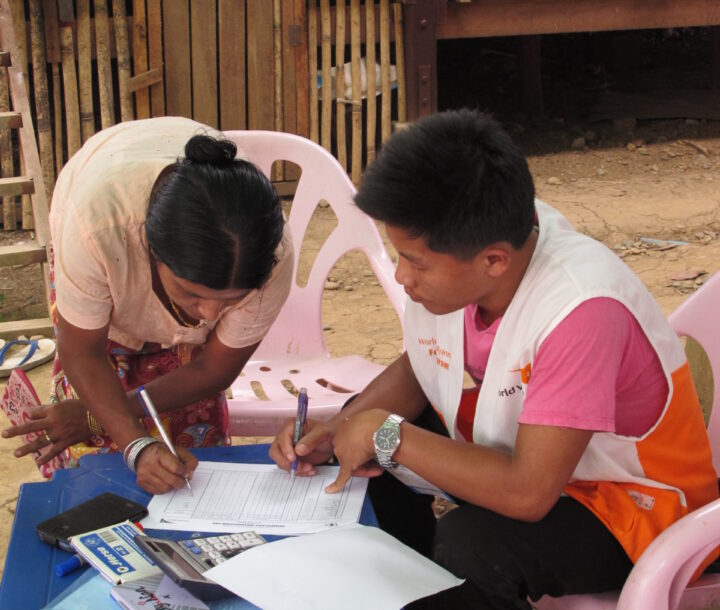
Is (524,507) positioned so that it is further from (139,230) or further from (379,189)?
(139,230)

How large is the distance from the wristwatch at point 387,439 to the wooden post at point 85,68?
4324 millimetres

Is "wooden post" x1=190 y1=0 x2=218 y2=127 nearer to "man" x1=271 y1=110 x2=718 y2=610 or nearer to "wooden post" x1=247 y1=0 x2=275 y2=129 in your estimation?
"wooden post" x1=247 y1=0 x2=275 y2=129

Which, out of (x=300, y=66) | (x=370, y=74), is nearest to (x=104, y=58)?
(x=300, y=66)

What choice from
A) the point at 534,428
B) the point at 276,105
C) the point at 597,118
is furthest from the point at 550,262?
the point at 597,118

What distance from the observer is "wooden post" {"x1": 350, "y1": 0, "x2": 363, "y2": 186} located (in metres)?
5.92

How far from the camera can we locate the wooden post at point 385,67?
596 centimetres

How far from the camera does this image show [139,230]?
214cm

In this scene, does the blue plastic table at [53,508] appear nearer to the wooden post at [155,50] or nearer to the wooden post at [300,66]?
the wooden post at [155,50]

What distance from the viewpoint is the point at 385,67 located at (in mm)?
6047

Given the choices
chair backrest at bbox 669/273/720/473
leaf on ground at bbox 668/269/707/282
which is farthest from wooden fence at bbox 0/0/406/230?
chair backrest at bbox 669/273/720/473

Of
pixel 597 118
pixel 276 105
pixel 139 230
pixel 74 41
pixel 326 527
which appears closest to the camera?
pixel 326 527

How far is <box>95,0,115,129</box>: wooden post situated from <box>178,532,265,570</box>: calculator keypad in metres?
4.35

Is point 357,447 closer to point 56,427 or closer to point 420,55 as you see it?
point 56,427

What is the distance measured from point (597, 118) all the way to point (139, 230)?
20.5 feet
